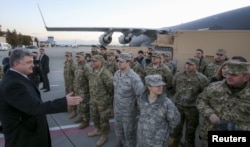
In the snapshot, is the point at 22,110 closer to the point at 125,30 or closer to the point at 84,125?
the point at 84,125

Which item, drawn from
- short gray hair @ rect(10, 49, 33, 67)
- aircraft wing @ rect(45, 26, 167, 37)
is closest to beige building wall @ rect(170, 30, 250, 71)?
short gray hair @ rect(10, 49, 33, 67)

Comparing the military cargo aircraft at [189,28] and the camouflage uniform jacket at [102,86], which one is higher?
the military cargo aircraft at [189,28]

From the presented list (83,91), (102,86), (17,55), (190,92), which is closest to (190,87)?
(190,92)

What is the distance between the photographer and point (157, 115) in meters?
2.72

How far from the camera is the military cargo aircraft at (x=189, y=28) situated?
8.68 meters

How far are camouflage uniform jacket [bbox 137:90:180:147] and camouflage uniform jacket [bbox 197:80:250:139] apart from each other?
38 centimetres

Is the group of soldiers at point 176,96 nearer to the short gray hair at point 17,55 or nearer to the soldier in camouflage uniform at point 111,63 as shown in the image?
the soldier in camouflage uniform at point 111,63

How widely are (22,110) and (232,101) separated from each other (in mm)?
2172

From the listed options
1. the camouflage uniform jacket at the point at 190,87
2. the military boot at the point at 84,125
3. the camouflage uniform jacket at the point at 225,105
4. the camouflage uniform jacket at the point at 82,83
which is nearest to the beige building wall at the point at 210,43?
the camouflage uniform jacket at the point at 190,87

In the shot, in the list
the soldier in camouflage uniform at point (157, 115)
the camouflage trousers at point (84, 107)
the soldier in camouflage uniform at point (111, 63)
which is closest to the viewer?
the soldier in camouflage uniform at point (157, 115)

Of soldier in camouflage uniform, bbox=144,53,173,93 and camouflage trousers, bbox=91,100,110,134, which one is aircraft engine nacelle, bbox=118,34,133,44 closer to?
soldier in camouflage uniform, bbox=144,53,173,93

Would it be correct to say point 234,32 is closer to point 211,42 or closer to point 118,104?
point 211,42

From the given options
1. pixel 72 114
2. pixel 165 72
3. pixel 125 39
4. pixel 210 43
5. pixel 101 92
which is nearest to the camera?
pixel 101 92

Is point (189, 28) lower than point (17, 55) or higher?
higher
